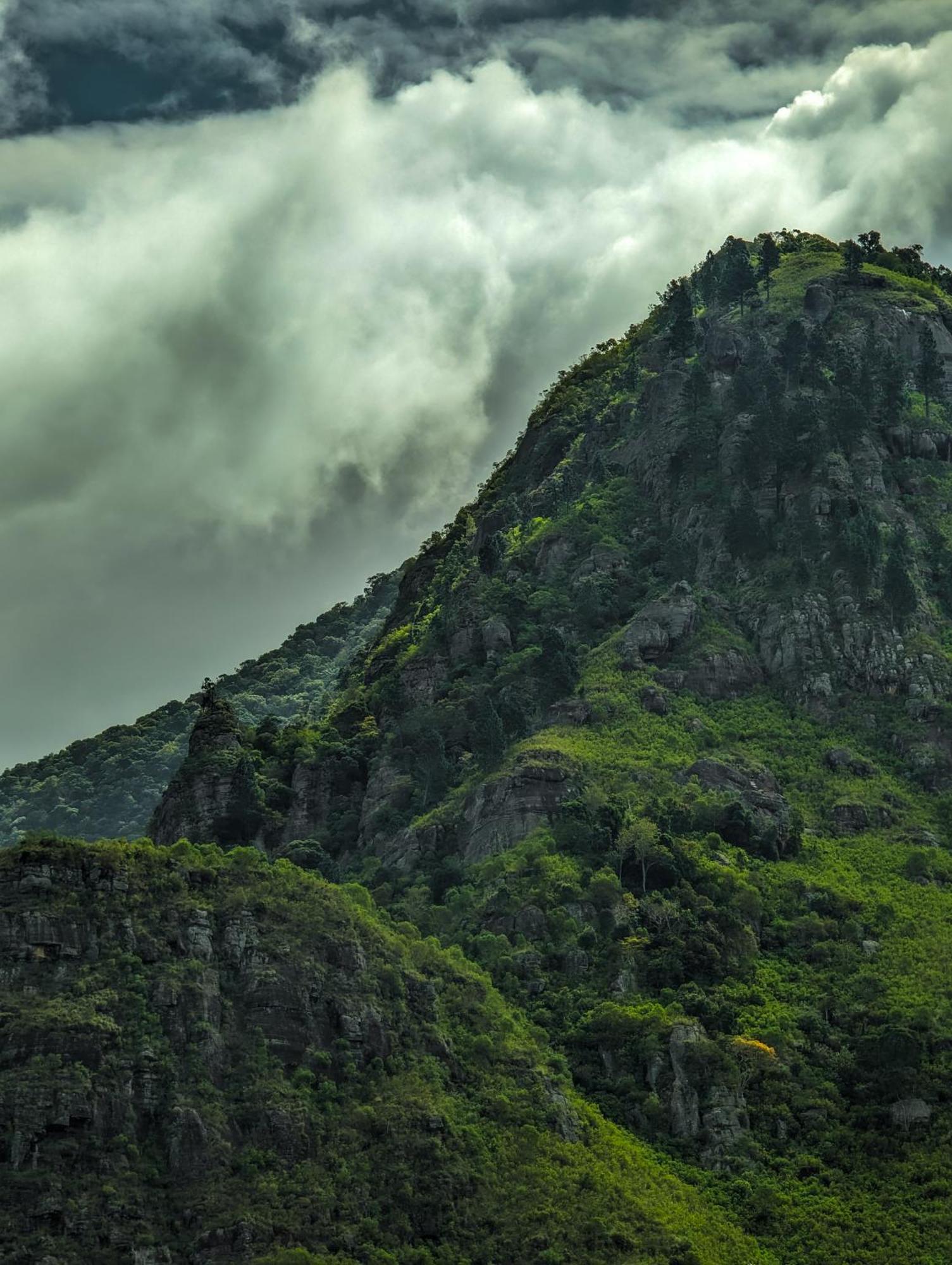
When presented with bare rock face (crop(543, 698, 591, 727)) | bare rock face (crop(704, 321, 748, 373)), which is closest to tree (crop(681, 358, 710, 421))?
bare rock face (crop(704, 321, 748, 373))

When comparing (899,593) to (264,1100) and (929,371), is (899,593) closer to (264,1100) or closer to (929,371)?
(929,371)

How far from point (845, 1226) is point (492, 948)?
30.7 metres

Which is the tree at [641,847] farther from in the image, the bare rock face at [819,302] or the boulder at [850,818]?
the bare rock face at [819,302]

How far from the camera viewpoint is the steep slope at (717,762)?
10550cm

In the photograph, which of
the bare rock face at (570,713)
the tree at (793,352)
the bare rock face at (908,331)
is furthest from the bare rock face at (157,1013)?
the bare rock face at (908,331)

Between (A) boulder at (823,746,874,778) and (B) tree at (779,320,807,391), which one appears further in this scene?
(B) tree at (779,320,807,391)

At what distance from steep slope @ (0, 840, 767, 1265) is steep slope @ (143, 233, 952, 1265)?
28.9 feet

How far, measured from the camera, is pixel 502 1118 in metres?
97.8

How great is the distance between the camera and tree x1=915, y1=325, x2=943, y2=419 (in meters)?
179

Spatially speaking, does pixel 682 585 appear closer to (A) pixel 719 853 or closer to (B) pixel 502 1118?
(A) pixel 719 853

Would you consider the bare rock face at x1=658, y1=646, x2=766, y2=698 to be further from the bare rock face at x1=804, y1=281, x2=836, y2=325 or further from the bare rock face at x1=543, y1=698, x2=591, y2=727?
the bare rock face at x1=804, y1=281, x2=836, y2=325

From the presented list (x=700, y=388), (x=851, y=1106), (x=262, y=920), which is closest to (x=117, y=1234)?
(x=262, y=920)

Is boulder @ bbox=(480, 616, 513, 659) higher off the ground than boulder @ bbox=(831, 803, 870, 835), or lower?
higher

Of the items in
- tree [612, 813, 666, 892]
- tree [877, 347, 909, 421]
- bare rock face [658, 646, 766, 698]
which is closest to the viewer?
tree [612, 813, 666, 892]
